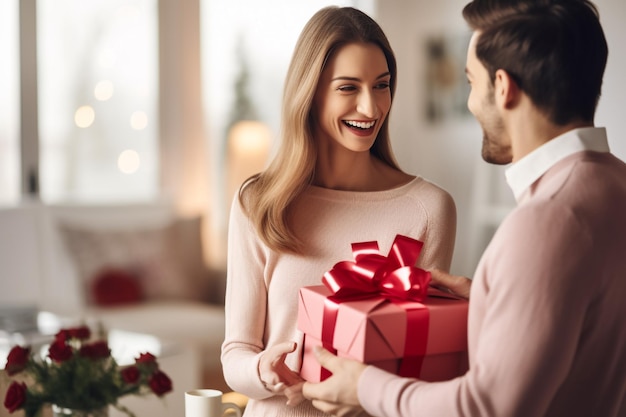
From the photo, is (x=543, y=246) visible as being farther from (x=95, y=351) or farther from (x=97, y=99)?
(x=97, y=99)

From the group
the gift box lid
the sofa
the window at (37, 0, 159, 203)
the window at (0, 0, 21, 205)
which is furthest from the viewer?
the window at (37, 0, 159, 203)

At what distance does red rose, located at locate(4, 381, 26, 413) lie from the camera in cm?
126

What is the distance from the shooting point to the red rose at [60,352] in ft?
4.24

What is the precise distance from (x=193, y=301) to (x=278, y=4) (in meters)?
2.07

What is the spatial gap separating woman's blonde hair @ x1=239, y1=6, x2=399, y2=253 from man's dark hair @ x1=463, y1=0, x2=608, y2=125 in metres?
0.53

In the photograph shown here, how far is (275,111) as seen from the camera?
5.37 meters

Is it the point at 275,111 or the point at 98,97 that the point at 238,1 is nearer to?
the point at 275,111

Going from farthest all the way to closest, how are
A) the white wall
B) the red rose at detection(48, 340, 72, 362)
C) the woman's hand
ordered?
the white wall, the woman's hand, the red rose at detection(48, 340, 72, 362)

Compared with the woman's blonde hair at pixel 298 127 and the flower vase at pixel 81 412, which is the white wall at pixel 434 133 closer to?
the woman's blonde hair at pixel 298 127

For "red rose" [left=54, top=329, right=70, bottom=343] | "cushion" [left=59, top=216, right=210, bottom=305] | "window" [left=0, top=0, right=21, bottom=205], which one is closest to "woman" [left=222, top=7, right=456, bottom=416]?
"red rose" [left=54, top=329, right=70, bottom=343]

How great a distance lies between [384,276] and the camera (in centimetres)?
129

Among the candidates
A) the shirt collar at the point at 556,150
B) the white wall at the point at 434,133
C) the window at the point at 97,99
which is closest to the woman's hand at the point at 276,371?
the shirt collar at the point at 556,150

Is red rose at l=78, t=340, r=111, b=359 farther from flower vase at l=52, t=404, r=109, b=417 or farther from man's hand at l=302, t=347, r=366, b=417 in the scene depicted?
man's hand at l=302, t=347, r=366, b=417

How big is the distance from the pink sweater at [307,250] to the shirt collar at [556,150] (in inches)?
20.9
